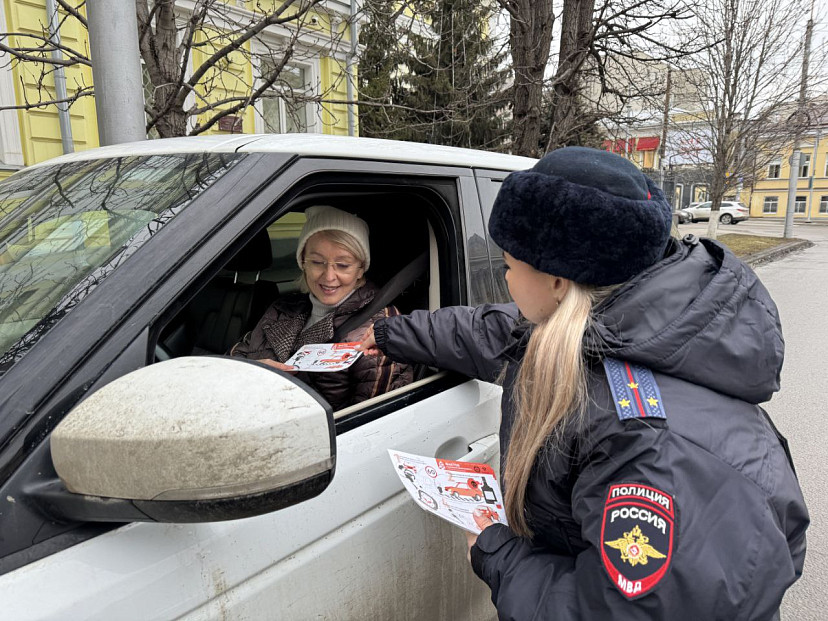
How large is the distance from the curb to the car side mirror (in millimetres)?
14864

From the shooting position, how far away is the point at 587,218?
116 centimetres

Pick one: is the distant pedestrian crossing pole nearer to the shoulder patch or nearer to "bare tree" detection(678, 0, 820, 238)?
the shoulder patch

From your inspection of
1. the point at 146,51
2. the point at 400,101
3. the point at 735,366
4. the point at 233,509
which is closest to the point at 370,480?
the point at 233,509

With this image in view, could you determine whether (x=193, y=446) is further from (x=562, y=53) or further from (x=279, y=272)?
(x=562, y=53)

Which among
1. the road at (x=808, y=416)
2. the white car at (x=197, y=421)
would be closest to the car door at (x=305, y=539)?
the white car at (x=197, y=421)

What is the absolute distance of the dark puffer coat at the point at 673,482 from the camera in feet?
3.21

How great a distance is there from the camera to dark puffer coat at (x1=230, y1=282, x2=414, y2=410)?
1924 millimetres

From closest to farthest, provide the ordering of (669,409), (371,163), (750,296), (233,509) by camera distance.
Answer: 1. (233,509)
2. (669,409)
3. (750,296)
4. (371,163)

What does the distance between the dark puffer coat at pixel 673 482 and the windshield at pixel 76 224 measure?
960 millimetres

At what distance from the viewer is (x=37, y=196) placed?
1.64m

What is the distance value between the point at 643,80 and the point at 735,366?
1003 cm

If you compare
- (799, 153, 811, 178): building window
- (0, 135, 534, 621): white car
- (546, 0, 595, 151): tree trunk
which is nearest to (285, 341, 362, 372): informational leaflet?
(0, 135, 534, 621): white car

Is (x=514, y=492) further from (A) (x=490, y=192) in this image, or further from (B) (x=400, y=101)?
(B) (x=400, y=101)

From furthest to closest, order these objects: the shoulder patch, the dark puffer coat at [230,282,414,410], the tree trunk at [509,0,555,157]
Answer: the tree trunk at [509,0,555,157], the dark puffer coat at [230,282,414,410], the shoulder patch
